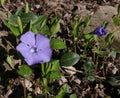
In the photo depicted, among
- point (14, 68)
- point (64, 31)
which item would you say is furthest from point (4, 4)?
point (14, 68)

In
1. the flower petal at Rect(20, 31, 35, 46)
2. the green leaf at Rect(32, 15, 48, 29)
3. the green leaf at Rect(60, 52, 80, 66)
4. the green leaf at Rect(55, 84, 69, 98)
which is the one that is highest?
the flower petal at Rect(20, 31, 35, 46)

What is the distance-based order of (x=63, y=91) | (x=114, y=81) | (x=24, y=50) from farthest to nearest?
(x=114, y=81), (x=63, y=91), (x=24, y=50)

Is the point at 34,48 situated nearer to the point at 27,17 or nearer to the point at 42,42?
the point at 42,42

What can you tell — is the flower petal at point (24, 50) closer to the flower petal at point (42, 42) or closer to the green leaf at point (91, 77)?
the flower petal at point (42, 42)

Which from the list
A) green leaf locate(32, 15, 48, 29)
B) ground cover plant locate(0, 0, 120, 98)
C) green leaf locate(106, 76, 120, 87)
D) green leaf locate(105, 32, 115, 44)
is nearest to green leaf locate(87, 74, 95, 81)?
ground cover plant locate(0, 0, 120, 98)

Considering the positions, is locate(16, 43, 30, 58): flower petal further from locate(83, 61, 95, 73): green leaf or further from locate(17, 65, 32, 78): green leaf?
locate(83, 61, 95, 73): green leaf

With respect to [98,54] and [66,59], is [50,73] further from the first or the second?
[98,54]

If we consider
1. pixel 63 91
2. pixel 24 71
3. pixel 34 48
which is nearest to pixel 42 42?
pixel 34 48
